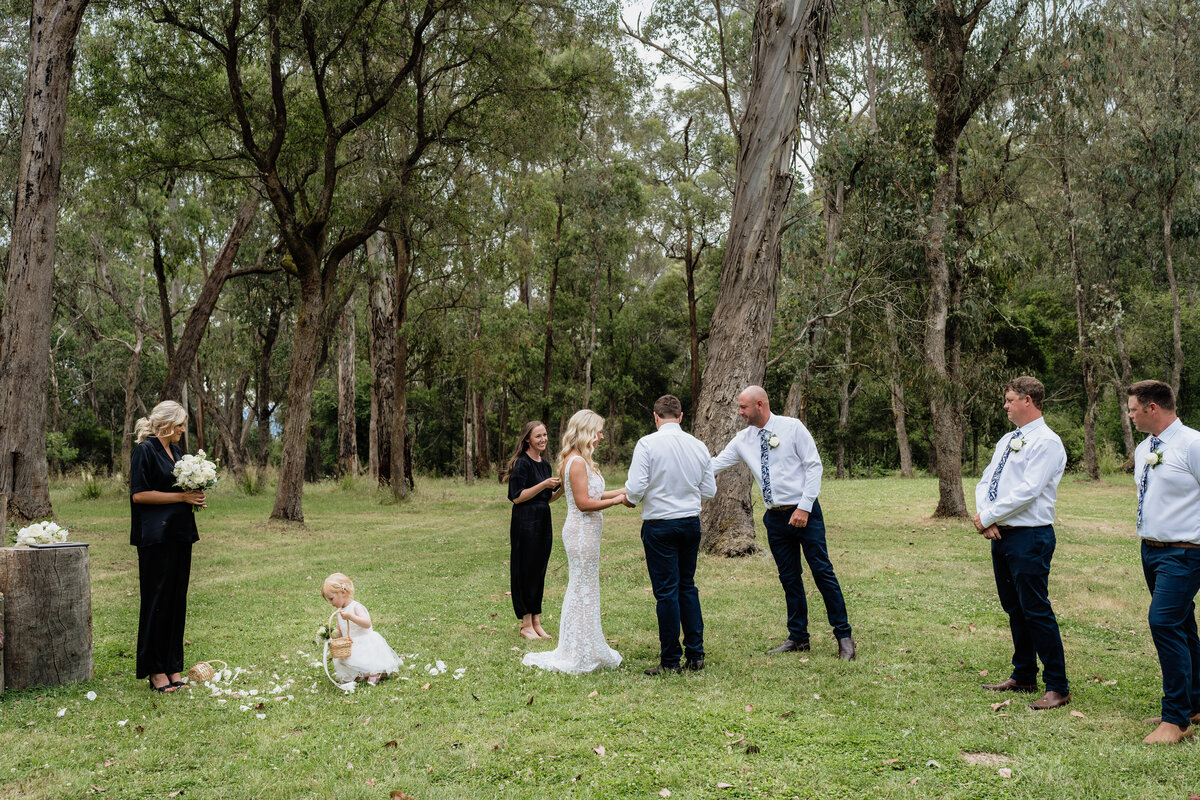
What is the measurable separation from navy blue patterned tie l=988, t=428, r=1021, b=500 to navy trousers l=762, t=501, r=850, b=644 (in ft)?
4.59

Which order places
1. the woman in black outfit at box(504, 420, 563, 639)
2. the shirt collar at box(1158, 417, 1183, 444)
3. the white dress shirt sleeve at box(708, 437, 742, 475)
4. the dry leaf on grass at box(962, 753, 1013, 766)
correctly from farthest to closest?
the woman in black outfit at box(504, 420, 563, 639) < the white dress shirt sleeve at box(708, 437, 742, 475) < the shirt collar at box(1158, 417, 1183, 444) < the dry leaf on grass at box(962, 753, 1013, 766)

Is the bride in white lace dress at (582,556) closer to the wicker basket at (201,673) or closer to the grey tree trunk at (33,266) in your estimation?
the wicker basket at (201,673)

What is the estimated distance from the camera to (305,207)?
18.1m

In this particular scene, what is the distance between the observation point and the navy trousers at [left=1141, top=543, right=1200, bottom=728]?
4699 mm

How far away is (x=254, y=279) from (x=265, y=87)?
10.9 m

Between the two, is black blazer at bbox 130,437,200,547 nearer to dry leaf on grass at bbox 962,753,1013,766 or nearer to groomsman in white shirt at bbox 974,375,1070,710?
dry leaf on grass at bbox 962,753,1013,766

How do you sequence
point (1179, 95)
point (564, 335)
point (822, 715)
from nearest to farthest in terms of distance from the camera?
point (822, 715)
point (1179, 95)
point (564, 335)

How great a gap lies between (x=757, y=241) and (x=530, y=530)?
256 inches

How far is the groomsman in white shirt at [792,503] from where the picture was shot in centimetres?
669

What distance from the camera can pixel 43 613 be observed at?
19.1ft

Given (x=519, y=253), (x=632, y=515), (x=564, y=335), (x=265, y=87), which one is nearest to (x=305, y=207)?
(x=265, y=87)

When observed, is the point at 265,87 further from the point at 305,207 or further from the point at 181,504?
the point at 181,504

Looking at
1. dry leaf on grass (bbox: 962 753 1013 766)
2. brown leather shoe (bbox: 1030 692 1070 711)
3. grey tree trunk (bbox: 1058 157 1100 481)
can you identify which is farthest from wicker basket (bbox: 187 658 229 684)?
grey tree trunk (bbox: 1058 157 1100 481)

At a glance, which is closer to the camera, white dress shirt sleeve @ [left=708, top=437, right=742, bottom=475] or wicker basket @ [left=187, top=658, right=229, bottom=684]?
wicker basket @ [left=187, top=658, right=229, bottom=684]
